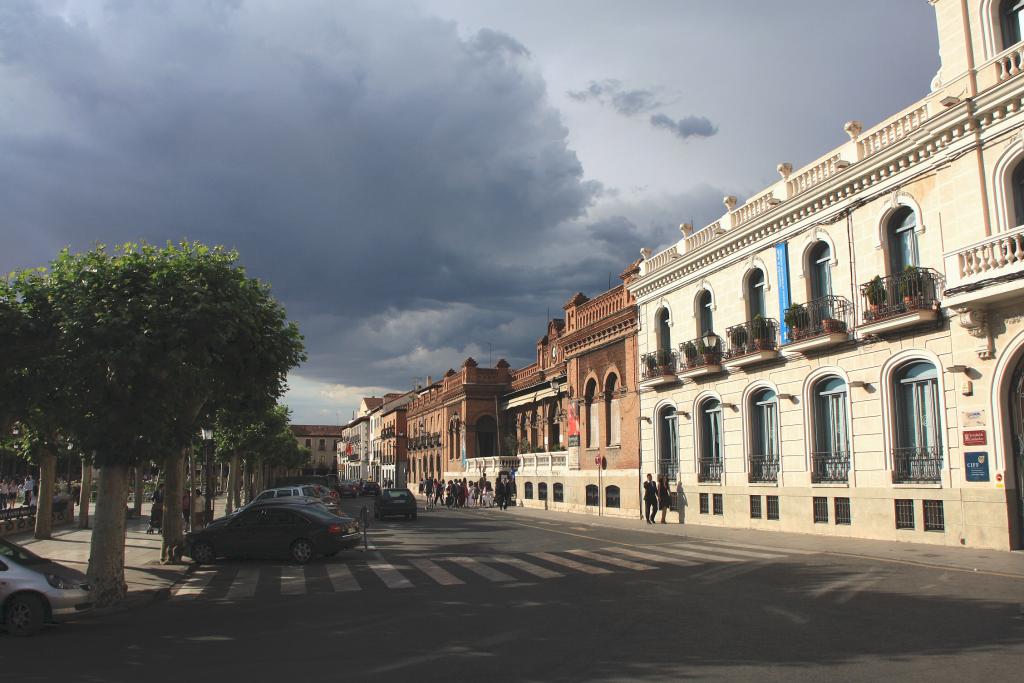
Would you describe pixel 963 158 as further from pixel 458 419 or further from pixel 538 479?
pixel 458 419

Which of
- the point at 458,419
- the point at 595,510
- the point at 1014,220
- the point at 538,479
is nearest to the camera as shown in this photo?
the point at 1014,220

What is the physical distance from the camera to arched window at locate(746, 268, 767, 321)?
25.6 meters

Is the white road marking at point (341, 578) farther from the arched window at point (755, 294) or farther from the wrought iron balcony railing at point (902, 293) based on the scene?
the arched window at point (755, 294)

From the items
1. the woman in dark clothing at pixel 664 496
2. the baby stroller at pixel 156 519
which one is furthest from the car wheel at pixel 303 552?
the woman in dark clothing at pixel 664 496

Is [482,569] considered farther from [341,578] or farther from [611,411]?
[611,411]

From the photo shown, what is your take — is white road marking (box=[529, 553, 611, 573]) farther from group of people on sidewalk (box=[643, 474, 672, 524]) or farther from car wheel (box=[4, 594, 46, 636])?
group of people on sidewalk (box=[643, 474, 672, 524])

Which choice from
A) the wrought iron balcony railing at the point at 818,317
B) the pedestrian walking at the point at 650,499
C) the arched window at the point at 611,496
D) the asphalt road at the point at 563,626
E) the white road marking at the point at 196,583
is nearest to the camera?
the asphalt road at the point at 563,626

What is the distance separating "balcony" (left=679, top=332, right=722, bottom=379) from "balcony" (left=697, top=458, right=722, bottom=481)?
10.0 feet

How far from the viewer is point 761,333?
80.4 feet

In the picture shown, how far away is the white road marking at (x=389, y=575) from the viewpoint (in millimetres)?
14508

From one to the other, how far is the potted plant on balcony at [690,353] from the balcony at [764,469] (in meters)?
4.37

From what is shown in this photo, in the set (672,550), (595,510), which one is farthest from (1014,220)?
(595,510)

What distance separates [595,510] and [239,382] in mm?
21927

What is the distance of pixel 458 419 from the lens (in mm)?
62844
